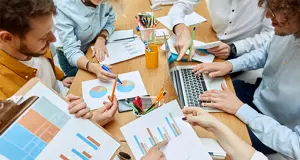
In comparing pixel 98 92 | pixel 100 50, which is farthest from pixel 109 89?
pixel 100 50

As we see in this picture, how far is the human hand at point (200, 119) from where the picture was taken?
3.07 feet

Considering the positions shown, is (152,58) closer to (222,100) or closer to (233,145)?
(222,100)

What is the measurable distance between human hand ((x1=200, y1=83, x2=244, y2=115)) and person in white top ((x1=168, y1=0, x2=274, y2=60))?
→ 1.12 ft

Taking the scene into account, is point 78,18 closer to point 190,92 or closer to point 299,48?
point 190,92

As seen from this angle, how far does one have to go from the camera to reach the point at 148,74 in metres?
1.29

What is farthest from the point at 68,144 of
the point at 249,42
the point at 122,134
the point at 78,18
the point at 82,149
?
the point at 249,42

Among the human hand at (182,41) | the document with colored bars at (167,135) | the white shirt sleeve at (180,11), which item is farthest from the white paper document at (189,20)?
the document with colored bars at (167,135)

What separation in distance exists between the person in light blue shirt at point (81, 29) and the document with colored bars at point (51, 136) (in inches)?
19.6

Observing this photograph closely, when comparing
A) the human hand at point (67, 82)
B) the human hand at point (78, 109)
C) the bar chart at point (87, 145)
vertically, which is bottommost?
the human hand at point (67, 82)

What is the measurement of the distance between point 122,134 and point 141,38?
0.74 meters

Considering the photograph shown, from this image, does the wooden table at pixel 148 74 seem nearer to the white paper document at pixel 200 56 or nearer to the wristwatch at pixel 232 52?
the white paper document at pixel 200 56

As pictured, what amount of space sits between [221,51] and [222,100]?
1.29 ft

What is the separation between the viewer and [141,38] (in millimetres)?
1546

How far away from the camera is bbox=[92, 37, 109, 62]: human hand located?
1.40 m
